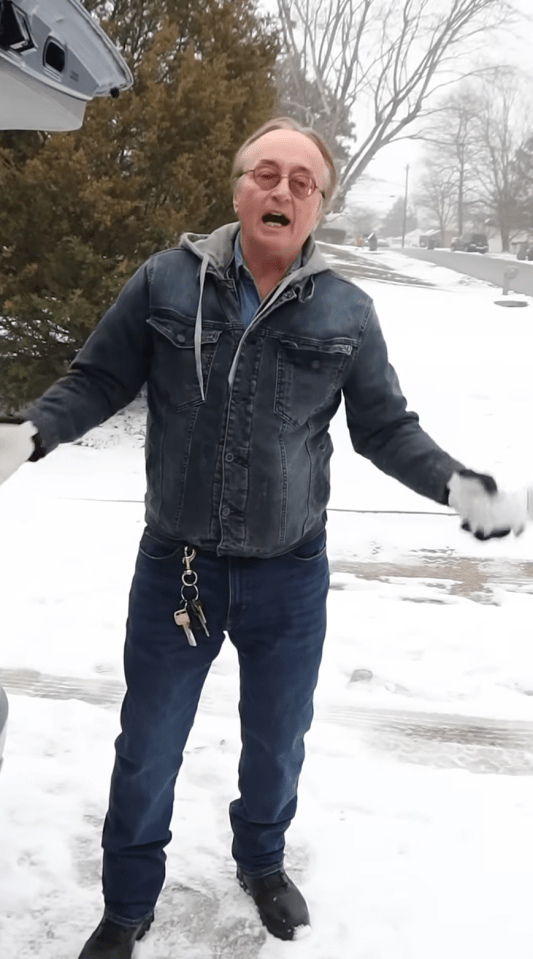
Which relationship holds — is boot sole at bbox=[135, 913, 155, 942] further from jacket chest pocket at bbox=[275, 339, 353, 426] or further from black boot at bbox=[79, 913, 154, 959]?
jacket chest pocket at bbox=[275, 339, 353, 426]

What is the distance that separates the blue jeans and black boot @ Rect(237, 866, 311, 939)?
229 millimetres

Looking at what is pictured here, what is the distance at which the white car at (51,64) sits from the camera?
1.32 meters

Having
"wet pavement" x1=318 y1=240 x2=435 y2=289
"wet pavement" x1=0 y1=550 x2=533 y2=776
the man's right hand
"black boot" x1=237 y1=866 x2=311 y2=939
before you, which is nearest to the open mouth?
the man's right hand

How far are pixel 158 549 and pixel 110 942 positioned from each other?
895mm

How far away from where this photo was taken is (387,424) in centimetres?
190

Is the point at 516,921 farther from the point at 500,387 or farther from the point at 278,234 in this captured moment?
the point at 500,387

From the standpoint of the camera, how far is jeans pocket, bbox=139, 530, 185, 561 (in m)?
1.80

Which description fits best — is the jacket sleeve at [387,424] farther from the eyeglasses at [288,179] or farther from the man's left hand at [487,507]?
the eyeglasses at [288,179]

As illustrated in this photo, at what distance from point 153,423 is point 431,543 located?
3.10 m

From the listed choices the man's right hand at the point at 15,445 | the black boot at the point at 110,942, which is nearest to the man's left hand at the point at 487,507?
the man's right hand at the point at 15,445

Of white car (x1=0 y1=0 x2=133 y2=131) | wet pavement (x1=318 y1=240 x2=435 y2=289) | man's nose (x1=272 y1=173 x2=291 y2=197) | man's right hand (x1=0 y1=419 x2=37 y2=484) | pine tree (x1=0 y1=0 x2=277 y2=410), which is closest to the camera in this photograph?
white car (x1=0 y1=0 x2=133 y2=131)

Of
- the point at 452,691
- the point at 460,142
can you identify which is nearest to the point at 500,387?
the point at 452,691

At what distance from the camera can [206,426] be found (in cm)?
172

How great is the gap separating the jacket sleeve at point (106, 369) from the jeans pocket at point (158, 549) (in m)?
0.27
